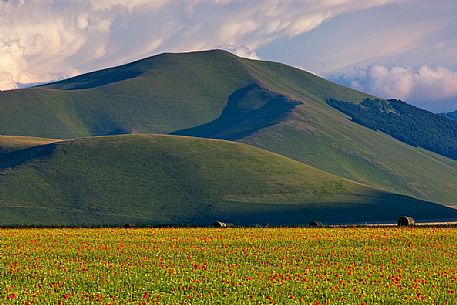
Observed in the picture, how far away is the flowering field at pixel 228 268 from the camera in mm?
36719

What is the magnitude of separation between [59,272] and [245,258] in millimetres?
12021

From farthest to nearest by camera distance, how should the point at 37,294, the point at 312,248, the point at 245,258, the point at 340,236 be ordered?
the point at 340,236, the point at 312,248, the point at 245,258, the point at 37,294

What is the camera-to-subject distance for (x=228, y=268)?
44.8 m

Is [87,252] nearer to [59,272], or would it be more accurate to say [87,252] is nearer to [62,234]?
[59,272]

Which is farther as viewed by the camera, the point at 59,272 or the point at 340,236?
the point at 340,236

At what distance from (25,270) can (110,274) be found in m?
4.91

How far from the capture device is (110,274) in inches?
1668

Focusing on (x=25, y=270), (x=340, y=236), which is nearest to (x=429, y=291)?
(x=25, y=270)

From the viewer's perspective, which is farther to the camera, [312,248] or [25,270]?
[312,248]

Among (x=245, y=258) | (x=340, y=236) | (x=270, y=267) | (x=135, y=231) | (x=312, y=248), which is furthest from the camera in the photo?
(x=135, y=231)

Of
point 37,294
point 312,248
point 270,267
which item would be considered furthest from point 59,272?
point 312,248

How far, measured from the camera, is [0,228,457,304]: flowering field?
3672cm

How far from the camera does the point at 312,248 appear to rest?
55.1 meters

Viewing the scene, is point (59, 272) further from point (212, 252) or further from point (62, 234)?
point (62, 234)
